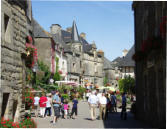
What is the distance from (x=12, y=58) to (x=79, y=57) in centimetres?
4129

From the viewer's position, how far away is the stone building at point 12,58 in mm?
8500

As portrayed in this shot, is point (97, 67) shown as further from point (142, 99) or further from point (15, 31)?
point (15, 31)

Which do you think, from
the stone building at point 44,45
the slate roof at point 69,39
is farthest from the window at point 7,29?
the slate roof at point 69,39

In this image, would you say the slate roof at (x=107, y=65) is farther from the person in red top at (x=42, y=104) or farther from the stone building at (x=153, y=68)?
the person in red top at (x=42, y=104)

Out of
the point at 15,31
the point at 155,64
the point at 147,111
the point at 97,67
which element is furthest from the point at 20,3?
the point at 97,67

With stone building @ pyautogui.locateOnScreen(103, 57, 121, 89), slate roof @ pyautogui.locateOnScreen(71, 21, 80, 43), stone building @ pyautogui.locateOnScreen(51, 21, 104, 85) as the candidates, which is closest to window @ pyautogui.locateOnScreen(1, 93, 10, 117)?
stone building @ pyautogui.locateOnScreen(51, 21, 104, 85)

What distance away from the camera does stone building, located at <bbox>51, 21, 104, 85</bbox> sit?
1869 inches

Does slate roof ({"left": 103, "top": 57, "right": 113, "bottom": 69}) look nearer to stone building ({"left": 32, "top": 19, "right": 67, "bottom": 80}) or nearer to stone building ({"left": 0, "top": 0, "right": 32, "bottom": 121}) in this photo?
stone building ({"left": 32, "top": 19, "right": 67, "bottom": 80})

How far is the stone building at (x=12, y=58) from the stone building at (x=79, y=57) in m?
35.4

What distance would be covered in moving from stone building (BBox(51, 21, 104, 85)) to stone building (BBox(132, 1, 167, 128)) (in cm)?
3228

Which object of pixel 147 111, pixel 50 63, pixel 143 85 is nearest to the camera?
pixel 147 111

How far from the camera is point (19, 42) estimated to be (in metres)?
10.1

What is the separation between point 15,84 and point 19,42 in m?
1.55

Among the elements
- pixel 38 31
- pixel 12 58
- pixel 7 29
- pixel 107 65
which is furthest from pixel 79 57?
pixel 7 29
